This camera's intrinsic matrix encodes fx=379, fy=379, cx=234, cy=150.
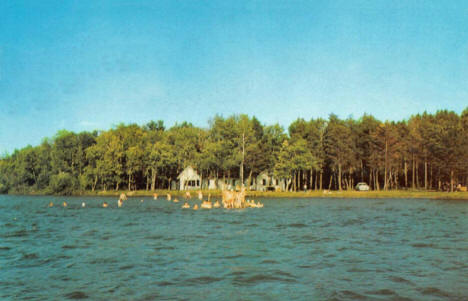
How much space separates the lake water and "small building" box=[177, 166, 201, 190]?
67.8 meters

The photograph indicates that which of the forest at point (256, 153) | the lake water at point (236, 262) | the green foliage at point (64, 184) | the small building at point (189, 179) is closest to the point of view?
the lake water at point (236, 262)

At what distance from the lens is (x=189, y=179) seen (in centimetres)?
10019

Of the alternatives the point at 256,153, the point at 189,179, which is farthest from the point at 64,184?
the point at 256,153

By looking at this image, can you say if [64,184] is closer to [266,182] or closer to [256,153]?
[256,153]

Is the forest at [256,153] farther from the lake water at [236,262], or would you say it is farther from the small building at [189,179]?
the lake water at [236,262]

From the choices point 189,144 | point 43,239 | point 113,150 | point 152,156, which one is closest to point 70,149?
point 113,150

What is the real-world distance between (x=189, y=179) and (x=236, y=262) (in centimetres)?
8301

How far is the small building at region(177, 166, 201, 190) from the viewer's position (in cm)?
9988

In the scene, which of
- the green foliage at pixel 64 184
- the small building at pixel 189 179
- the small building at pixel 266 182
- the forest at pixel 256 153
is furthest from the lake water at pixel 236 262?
the small building at pixel 189 179

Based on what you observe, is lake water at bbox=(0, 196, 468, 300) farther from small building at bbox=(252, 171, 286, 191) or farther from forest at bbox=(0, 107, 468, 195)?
small building at bbox=(252, 171, 286, 191)

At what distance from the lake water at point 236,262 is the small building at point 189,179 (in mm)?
67818

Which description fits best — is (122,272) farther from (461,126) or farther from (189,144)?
(461,126)

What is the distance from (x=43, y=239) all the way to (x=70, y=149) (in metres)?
80.5

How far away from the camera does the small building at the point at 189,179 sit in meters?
99.9
